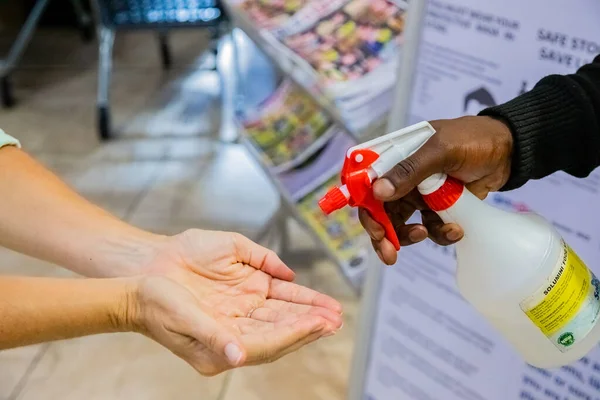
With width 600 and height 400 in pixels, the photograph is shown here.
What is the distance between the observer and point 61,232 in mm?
995

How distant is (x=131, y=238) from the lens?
1012 millimetres

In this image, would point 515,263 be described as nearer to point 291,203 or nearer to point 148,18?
point 291,203

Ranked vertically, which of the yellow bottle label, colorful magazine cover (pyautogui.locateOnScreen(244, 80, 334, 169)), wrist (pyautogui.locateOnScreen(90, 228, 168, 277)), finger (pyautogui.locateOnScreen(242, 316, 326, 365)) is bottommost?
colorful magazine cover (pyautogui.locateOnScreen(244, 80, 334, 169))

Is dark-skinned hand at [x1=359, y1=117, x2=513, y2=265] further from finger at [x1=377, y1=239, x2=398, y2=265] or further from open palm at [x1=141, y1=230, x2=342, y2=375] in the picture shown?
open palm at [x1=141, y1=230, x2=342, y2=375]

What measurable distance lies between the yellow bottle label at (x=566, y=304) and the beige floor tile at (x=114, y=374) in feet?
3.43

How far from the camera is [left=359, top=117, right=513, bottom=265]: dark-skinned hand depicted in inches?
25.9

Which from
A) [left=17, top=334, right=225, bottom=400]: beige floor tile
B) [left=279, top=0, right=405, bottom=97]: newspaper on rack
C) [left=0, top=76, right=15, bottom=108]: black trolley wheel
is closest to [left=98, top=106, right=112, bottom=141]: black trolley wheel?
[left=0, top=76, right=15, bottom=108]: black trolley wheel

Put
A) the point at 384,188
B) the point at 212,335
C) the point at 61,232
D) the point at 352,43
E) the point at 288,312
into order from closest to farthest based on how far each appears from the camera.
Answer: the point at 384,188 < the point at 212,335 < the point at 288,312 < the point at 61,232 < the point at 352,43

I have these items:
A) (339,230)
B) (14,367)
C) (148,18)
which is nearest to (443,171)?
(339,230)

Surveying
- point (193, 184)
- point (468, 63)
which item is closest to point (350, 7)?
point (468, 63)

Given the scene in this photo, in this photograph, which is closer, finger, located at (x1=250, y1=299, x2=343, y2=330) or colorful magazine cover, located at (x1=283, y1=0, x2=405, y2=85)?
finger, located at (x1=250, y1=299, x2=343, y2=330)

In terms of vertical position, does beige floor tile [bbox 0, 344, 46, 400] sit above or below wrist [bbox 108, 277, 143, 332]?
below

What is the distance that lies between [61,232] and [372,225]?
0.51 m

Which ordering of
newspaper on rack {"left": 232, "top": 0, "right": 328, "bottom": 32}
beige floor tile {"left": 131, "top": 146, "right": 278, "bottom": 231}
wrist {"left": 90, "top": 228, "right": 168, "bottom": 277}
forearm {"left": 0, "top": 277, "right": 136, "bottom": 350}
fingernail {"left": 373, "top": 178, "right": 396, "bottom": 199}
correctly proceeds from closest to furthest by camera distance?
fingernail {"left": 373, "top": 178, "right": 396, "bottom": 199}, forearm {"left": 0, "top": 277, "right": 136, "bottom": 350}, wrist {"left": 90, "top": 228, "right": 168, "bottom": 277}, newspaper on rack {"left": 232, "top": 0, "right": 328, "bottom": 32}, beige floor tile {"left": 131, "top": 146, "right": 278, "bottom": 231}
